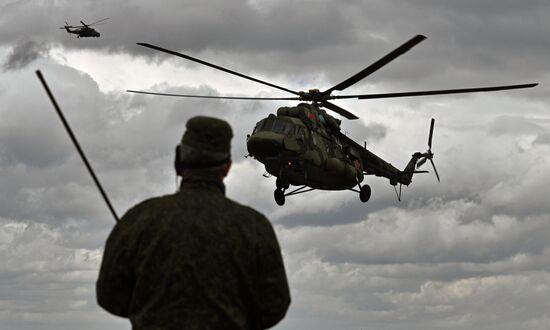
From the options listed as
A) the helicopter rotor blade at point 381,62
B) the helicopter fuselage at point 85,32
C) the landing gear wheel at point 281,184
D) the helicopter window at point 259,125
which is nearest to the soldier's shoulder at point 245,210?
the helicopter rotor blade at point 381,62

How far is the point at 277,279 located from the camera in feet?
13.4

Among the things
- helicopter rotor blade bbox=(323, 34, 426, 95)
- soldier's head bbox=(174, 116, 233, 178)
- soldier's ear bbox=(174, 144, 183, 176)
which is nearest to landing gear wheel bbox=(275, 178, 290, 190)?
helicopter rotor blade bbox=(323, 34, 426, 95)

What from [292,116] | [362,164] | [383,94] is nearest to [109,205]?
[383,94]

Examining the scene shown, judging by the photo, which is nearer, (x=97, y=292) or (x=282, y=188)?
(x=97, y=292)

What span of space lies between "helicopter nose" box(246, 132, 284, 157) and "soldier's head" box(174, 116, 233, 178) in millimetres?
23687

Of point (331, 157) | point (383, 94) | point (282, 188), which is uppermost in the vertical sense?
point (383, 94)

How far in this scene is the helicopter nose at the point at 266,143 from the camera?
2786 centimetres

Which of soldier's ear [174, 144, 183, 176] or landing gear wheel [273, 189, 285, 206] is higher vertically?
soldier's ear [174, 144, 183, 176]

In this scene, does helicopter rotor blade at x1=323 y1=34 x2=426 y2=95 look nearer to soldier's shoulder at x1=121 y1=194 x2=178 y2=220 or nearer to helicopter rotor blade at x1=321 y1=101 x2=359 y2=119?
helicopter rotor blade at x1=321 y1=101 x2=359 y2=119

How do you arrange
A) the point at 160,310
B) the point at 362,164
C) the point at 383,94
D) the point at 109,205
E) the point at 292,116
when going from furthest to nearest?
the point at 362,164 < the point at 292,116 < the point at 383,94 < the point at 109,205 < the point at 160,310

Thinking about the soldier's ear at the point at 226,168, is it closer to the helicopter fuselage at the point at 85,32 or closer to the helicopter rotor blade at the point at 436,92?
the helicopter rotor blade at the point at 436,92

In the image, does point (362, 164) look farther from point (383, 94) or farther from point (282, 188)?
point (383, 94)

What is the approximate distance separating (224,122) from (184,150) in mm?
260

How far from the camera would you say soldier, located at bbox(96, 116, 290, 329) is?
3928mm
